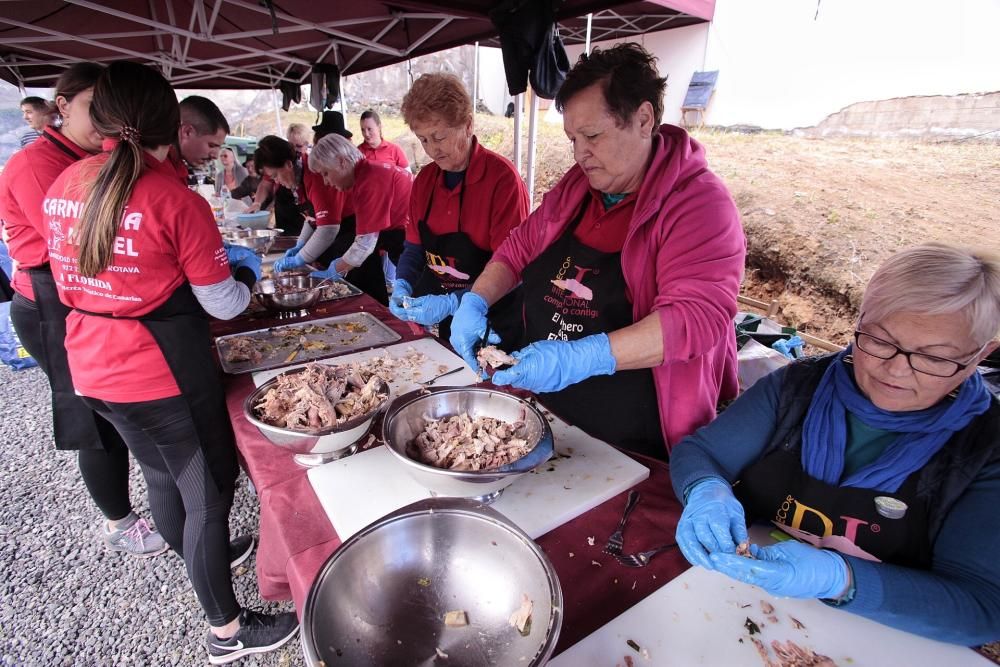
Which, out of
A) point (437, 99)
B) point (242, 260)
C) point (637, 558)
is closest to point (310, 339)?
point (242, 260)

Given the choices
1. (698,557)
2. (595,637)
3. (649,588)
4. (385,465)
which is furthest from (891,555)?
(385,465)

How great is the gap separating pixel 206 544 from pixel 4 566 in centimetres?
179

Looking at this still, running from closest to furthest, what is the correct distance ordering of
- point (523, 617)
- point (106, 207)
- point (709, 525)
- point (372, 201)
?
1. point (523, 617)
2. point (709, 525)
3. point (106, 207)
4. point (372, 201)

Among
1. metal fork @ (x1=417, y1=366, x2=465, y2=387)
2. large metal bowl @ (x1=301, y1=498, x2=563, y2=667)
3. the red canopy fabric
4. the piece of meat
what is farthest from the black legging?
the red canopy fabric

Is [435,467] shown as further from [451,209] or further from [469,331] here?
[451,209]

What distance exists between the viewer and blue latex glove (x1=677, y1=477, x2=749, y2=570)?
1.16 meters

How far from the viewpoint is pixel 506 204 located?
287cm

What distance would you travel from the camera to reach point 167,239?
1.71m

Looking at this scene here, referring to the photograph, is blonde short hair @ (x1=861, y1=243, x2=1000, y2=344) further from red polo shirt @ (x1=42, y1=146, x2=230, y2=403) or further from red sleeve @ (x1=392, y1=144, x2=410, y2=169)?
red sleeve @ (x1=392, y1=144, x2=410, y2=169)

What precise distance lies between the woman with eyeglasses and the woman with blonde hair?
159cm

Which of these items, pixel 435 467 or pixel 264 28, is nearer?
pixel 435 467

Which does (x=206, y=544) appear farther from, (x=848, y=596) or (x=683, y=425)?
(x=848, y=596)

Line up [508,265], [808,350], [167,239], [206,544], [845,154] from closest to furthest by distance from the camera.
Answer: [167,239] < [206,544] < [508,265] < [808,350] < [845,154]

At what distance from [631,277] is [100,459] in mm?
2850
